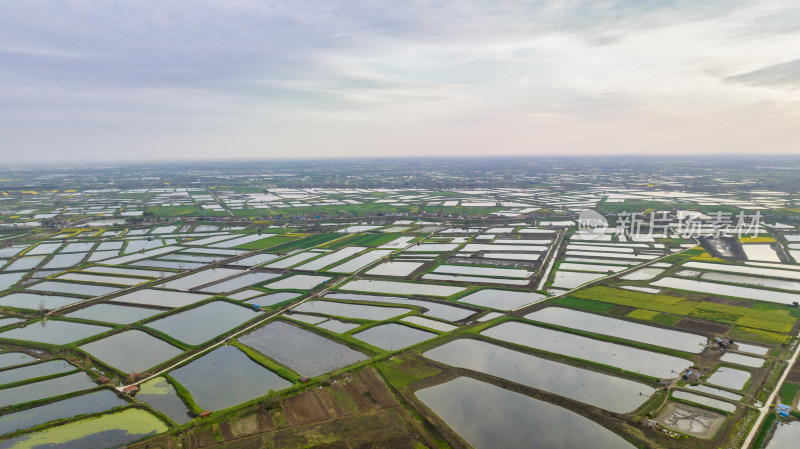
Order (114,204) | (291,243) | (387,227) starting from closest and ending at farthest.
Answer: (291,243), (387,227), (114,204)

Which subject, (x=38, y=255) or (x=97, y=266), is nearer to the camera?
(x=97, y=266)

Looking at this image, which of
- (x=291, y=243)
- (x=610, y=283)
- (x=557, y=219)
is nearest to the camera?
(x=610, y=283)

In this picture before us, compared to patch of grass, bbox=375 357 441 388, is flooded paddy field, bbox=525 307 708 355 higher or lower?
higher

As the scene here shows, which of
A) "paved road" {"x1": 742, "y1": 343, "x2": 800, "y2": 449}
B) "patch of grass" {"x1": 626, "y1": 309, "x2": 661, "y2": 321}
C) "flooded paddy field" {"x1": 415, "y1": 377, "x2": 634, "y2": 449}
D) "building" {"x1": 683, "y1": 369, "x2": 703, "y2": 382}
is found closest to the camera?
"paved road" {"x1": 742, "y1": 343, "x2": 800, "y2": 449}

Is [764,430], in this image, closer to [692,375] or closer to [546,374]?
[692,375]

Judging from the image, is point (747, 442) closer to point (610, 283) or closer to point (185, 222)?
point (610, 283)

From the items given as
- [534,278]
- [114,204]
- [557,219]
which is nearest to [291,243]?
[534,278]

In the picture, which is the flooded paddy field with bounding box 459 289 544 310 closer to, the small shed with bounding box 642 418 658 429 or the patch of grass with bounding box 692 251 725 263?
the small shed with bounding box 642 418 658 429

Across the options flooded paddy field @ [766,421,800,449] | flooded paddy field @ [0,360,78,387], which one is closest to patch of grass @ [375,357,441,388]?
flooded paddy field @ [766,421,800,449]
